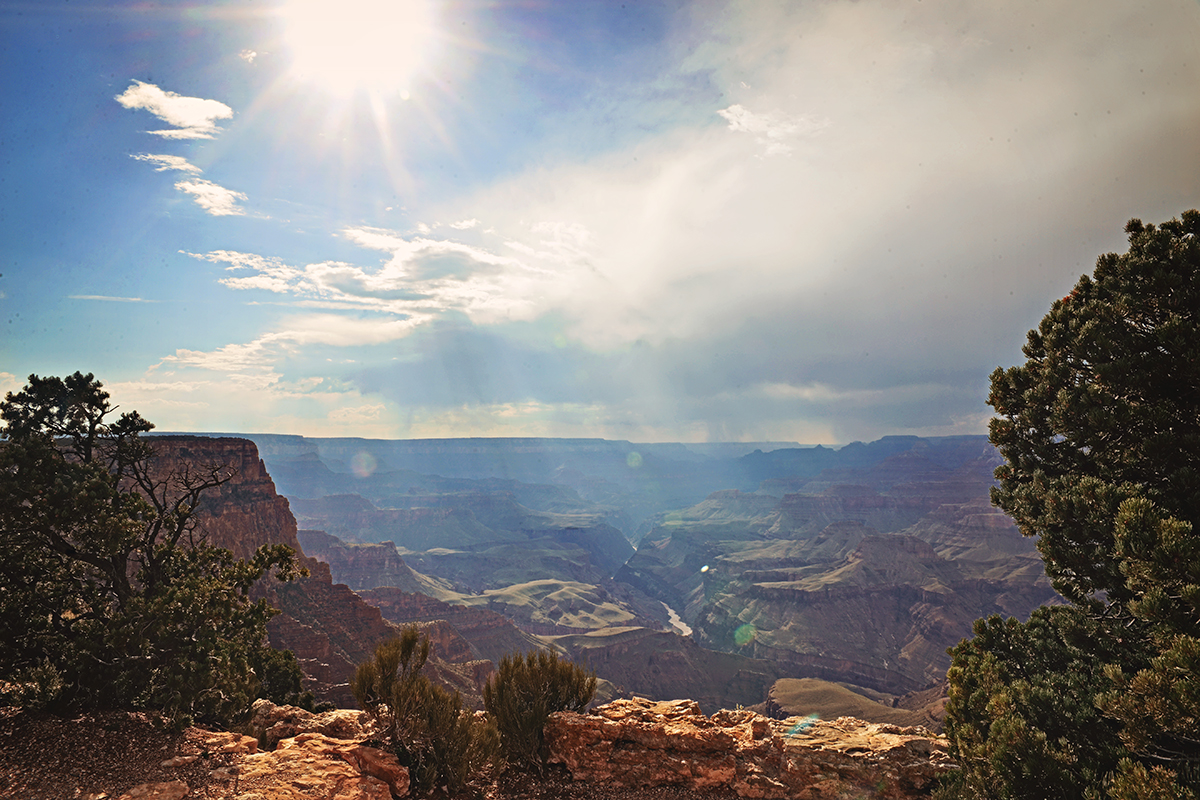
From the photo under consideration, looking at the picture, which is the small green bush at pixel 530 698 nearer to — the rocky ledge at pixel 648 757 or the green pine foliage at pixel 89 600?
the rocky ledge at pixel 648 757

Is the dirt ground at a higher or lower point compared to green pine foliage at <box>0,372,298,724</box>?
lower

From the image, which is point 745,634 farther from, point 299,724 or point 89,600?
point 89,600

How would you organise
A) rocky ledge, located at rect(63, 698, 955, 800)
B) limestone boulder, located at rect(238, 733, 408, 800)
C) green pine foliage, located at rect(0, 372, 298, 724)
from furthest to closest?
green pine foliage, located at rect(0, 372, 298, 724) < rocky ledge, located at rect(63, 698, 955, 800) < limestone boulder, located at rect(238, 733, 408, 800)

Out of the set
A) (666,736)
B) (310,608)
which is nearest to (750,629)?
(310,608)

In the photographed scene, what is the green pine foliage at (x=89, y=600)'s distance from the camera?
1084cm

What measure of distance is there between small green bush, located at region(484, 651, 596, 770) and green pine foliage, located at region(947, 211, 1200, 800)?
27.9 ft

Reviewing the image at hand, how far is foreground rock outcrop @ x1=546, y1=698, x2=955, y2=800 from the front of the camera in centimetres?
1198

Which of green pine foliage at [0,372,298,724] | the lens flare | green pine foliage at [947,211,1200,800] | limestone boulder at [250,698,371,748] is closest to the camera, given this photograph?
green pine foliage at [947,211,1200,800]

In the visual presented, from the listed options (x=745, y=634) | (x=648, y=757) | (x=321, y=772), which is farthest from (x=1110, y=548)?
(x=745, y=634)

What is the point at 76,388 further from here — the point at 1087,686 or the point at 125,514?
the point at 1087,686

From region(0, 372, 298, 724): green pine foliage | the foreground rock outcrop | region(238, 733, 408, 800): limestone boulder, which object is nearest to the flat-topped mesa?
region(0, 372, 298, 724): green pine foliage

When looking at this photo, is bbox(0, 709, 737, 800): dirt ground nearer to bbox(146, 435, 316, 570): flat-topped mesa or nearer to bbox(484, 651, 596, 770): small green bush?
bbox(484, 651, 596, 770): small green bush

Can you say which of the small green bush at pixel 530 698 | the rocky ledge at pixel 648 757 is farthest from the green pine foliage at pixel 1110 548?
the small green bush at pixel 530 698

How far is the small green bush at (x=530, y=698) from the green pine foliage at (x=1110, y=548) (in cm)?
850
